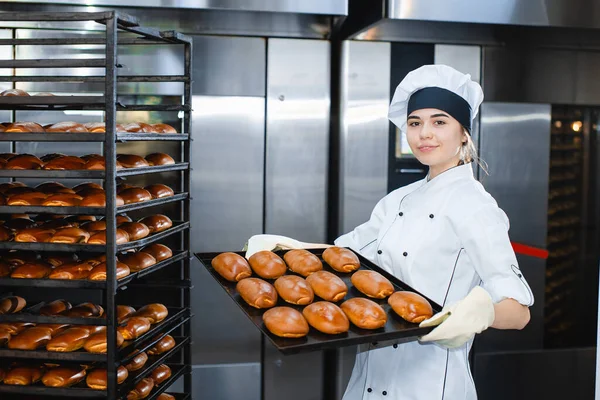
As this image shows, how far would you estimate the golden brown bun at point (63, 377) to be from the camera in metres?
1.94

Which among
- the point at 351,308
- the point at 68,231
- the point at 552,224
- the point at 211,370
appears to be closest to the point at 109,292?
the point at 68,231

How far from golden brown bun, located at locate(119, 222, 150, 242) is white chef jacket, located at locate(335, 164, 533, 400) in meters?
0.75

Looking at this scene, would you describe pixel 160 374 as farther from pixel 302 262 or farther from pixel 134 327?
pixel 302 262

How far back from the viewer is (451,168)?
6.93 feet

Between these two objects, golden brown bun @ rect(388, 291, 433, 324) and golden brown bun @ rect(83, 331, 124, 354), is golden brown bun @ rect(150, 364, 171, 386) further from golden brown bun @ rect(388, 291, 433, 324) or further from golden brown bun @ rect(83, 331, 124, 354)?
golden brown bun @ rect(388, 291, 433, 324)

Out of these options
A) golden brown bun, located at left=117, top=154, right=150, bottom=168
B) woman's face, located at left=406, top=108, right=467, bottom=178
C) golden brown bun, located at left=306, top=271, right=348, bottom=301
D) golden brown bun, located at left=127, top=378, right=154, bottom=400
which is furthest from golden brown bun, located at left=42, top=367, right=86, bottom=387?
woman's face, located at left=406, top=108, right=467, bottom=178

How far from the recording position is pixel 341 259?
2.11 metres

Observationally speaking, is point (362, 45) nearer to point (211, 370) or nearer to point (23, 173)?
point (211, 370)

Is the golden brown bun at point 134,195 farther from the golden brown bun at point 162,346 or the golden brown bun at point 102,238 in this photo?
the golden brown bun at point 162,346

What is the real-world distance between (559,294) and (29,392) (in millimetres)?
2863

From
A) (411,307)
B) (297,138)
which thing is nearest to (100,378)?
(411,307)

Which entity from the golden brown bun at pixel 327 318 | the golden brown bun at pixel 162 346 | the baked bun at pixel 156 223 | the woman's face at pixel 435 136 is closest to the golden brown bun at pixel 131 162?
the baked bun at pixel 156 223

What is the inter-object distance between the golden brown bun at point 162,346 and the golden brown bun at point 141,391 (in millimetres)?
115

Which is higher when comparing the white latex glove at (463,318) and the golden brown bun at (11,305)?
the white latex glove at (463,318)
